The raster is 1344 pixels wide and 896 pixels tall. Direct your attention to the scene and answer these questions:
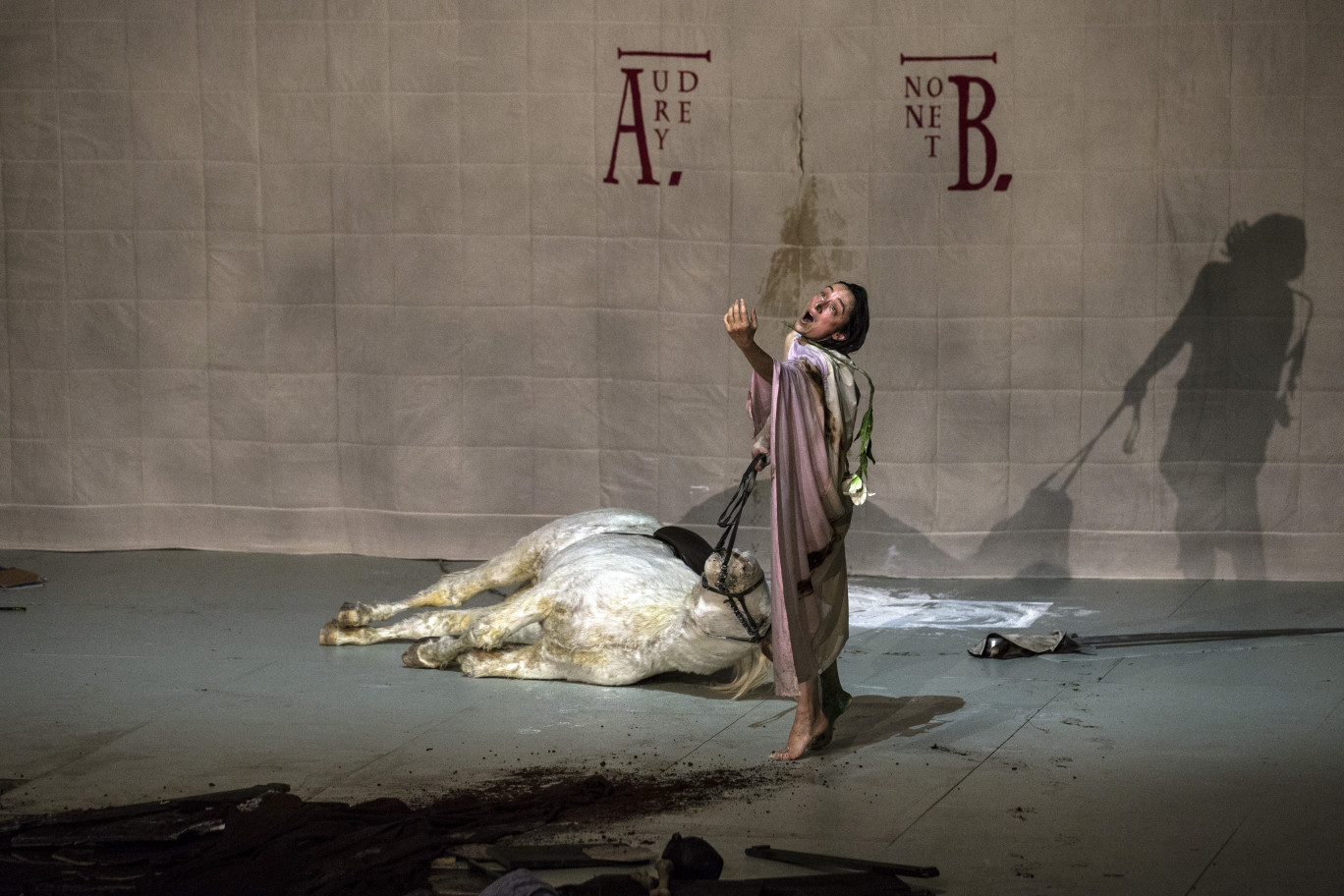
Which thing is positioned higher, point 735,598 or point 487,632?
point 735,598

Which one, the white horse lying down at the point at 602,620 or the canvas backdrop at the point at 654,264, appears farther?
the canvas backdrop at the point at 654,264

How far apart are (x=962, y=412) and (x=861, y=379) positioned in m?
0.48

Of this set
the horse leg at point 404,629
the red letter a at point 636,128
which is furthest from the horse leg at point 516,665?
the red letter a at point 636,128

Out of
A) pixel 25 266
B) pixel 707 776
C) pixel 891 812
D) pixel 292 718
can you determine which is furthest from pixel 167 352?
pixel 891 812

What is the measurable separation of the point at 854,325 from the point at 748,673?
1.29m

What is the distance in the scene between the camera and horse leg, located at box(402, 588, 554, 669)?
5.46 metres

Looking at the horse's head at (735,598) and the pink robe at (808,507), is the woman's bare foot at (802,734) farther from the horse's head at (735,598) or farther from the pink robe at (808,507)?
→ the horse's head at (735,598)

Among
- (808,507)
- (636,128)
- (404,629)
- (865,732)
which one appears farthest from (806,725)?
(636,128)

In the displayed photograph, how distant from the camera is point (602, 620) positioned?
5305 mm

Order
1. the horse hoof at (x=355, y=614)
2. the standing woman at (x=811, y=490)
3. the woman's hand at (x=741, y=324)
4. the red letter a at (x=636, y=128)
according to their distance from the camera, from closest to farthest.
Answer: the woman's hand at (x=741, y=324) → the standing woman at (x=811, y=490) → the horse hoof at (x=355, y=614) → the red letter a at (x=636, y=128)

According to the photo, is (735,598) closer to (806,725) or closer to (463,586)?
(806,725)

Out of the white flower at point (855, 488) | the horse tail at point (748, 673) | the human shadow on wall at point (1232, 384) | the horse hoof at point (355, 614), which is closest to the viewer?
the white flower at point (855, 488)

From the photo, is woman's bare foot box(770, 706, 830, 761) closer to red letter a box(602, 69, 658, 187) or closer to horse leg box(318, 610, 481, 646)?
horse leg box(318, 610, 481, 646)

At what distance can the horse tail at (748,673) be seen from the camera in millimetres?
5148
